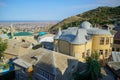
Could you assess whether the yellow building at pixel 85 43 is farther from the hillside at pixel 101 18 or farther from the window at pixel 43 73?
the hillside at pixel 101 18

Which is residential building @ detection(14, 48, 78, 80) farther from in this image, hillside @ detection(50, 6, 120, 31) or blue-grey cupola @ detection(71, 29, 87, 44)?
hillside @ detection(50, 6, 120, 31)

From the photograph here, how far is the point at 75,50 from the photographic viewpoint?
33.4 m

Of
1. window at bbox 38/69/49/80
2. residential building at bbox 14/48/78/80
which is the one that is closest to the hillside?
residential building at bbox 14/48/78/80

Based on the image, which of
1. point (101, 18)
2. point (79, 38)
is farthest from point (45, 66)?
point (101, 18)

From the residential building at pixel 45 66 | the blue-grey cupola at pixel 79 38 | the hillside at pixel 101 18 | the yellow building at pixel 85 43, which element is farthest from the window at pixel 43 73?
the hillside at pixel 101 18

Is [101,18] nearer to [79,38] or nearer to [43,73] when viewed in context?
[79,38]

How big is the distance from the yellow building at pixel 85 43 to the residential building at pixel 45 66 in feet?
12.9

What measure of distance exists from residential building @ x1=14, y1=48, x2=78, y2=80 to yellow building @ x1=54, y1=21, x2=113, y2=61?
3.94 metres

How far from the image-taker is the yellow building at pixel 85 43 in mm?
33531

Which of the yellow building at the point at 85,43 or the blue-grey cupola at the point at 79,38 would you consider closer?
the blue-grey cupola at the point at 79,38

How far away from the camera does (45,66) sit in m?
27.7

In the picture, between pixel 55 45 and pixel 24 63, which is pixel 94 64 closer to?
pixel 24 63

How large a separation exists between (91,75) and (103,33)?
15618 mm

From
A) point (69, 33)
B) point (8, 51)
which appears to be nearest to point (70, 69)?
point (69, 33)
